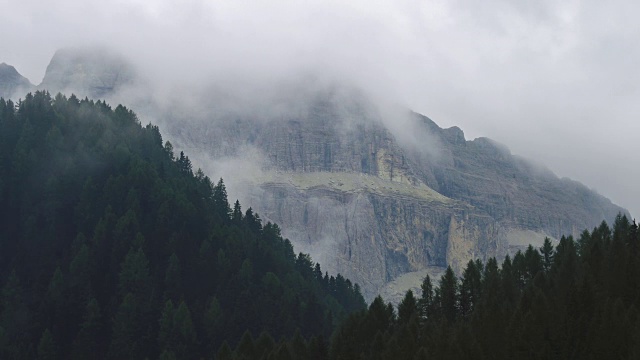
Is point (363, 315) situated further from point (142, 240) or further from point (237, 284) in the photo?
point (142, 240)

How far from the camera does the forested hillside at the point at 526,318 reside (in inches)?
4080

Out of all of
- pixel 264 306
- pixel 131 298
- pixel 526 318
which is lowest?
pixel 526 318

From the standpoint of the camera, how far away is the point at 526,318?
352 feet

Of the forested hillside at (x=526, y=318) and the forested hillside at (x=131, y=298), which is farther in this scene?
the forested hillside at (x=131, y=298)

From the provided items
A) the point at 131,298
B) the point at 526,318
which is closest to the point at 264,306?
the point at 131,298

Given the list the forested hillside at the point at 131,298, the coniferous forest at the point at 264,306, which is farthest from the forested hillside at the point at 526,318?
the forested hillside at the point at 131,298

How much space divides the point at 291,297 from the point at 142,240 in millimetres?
33261

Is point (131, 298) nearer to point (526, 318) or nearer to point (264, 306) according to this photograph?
point (264, 306)

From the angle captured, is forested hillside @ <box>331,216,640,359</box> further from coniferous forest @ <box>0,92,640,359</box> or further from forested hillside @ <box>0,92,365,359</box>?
forested hillside @ <box>0,92,365,359</box>

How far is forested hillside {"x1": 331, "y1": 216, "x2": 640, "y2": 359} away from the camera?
104m

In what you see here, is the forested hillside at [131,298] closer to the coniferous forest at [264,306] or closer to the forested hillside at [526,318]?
the coniferous forest at [264,306]

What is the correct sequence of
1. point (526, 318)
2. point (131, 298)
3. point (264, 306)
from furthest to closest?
point (264, 306)
point (131, 298)
point (526, 318)

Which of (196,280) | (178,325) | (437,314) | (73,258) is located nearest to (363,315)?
(437,314)

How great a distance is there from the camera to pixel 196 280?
191875 millimetres
